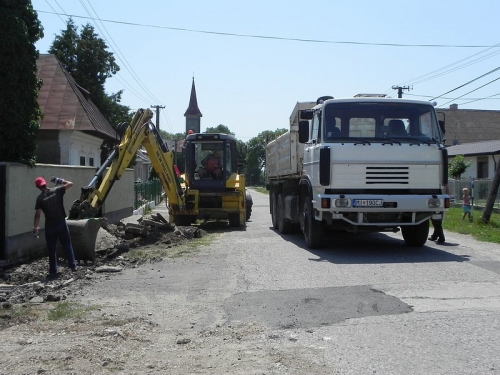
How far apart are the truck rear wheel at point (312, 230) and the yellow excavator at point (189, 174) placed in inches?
181

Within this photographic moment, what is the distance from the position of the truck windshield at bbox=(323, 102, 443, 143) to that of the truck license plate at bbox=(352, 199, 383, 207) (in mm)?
1253

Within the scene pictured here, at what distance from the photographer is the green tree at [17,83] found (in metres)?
11.3

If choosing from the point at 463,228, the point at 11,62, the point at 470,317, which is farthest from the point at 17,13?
the point at 463,228

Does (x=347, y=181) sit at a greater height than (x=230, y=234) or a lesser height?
greater

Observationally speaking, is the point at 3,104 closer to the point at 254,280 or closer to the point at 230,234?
the point at 254,280

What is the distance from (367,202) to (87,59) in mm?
27508

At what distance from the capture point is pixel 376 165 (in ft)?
38.0

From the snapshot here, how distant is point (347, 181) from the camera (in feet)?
38.0

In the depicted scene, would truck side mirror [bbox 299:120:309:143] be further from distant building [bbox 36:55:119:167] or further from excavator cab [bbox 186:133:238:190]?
distant building [bbox 36:55:119:167]

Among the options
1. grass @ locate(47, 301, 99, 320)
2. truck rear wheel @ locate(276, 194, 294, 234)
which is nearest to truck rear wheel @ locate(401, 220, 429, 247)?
truck rear wheel @ locate(276, 194, 294, 234)

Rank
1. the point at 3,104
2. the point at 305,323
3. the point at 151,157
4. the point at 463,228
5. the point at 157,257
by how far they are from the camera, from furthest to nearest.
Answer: the point at 463,228 → the point at 151,157 → the point at 157,257 → the point at 3,104 → the point at 305,323

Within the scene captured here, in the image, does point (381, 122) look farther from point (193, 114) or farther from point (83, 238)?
point (193, 114)

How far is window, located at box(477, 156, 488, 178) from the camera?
133 ft

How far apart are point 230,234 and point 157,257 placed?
5332 millimetres
